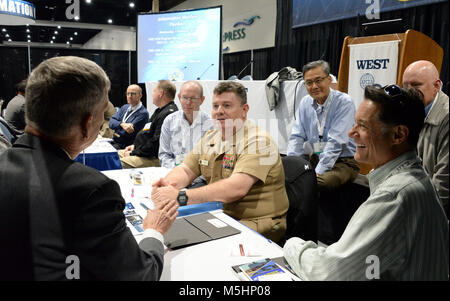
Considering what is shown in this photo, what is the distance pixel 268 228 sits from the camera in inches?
76.2

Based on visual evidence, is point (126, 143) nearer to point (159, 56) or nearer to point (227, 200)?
point (159, 56)

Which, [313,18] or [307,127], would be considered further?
[313,18]

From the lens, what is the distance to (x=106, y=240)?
91 cm

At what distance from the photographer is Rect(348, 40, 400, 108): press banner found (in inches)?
143

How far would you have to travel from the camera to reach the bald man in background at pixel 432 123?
231cm

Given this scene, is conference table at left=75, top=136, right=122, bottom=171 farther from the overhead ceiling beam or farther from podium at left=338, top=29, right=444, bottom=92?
the overhead ceiling beam

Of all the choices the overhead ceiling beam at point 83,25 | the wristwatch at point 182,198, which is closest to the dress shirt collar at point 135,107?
the wristwatch at point 182,198

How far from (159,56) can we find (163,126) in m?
3.11

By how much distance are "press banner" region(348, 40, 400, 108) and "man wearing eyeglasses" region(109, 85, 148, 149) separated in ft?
10.7

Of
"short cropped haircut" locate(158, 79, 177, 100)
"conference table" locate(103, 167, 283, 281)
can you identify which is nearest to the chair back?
"conference table" locate(103, 167, 283, 281)

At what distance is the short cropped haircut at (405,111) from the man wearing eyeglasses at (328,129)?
7.69 ft

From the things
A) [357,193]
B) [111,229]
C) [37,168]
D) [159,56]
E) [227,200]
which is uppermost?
[159,56]
